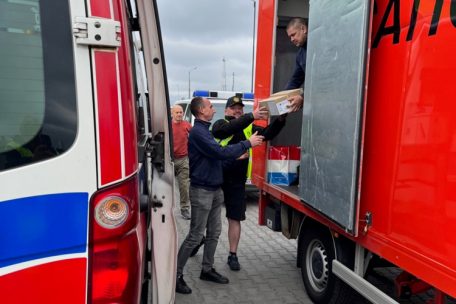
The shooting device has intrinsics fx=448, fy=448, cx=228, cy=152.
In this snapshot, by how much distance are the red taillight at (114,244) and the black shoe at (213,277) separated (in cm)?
284

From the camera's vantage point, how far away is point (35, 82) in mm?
1481

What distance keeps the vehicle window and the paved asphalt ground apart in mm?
2828

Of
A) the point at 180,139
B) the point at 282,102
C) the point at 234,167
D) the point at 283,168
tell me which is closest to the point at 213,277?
the point at 234,167

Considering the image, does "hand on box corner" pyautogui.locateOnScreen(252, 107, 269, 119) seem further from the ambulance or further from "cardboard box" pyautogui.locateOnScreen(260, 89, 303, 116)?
the ambulance

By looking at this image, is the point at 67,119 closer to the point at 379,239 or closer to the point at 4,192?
the point at 4,192

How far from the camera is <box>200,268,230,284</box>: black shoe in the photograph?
173 inches

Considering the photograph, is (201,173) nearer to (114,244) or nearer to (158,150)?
(158,150)

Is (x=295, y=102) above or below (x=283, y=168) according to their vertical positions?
above

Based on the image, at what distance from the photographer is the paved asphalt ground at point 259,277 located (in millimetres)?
4020

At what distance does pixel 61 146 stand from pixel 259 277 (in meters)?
3.50

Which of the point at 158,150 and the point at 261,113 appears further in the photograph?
the point at 261,113

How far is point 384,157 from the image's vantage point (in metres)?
2.52

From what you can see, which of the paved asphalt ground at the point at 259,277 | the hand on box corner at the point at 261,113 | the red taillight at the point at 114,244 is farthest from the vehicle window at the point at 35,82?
the paved asphalt ground at the point at 259,277

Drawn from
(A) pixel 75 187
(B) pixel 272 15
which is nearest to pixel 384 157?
(A) pixel 75 187
